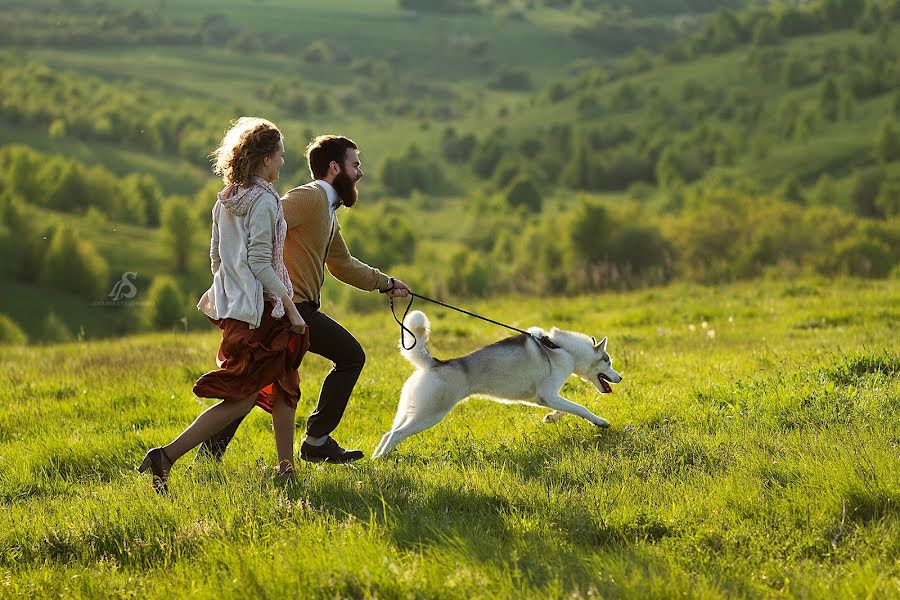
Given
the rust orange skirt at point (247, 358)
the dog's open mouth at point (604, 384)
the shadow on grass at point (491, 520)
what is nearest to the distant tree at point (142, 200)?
the dog's open mouth at point (604, 384)

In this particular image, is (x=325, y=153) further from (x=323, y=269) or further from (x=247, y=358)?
(x=247, y=358)

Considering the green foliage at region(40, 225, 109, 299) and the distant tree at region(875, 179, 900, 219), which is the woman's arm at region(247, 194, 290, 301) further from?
the distant tree at region(875, 179, 900, 219)

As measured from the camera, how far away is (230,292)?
6.32m

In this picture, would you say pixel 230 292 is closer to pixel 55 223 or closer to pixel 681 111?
pixel 55 223

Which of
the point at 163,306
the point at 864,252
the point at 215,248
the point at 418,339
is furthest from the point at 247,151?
the point at 163,306

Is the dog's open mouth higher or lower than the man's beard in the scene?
lower

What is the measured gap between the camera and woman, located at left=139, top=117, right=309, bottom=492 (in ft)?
20.4

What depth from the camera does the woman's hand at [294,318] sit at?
6.32m

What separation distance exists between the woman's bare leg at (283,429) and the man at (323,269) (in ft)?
0.78

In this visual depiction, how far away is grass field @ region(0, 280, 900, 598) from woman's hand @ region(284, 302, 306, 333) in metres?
1.13

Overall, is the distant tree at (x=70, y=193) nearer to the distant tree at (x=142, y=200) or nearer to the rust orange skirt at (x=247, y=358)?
the distant tree at (x=142, y=200)

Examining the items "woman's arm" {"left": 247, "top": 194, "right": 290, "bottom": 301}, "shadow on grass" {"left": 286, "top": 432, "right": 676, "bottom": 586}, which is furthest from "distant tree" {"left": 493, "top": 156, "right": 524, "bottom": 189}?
"woman's arm" {"left": 247, "top": 194, "right": 290, "bottom": 301}

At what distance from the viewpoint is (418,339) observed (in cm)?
766

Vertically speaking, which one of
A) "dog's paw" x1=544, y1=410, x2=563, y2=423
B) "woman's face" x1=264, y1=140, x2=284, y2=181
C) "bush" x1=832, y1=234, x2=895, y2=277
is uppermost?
"woman's face" x1=264, y1=140, x2=284, y2=181
